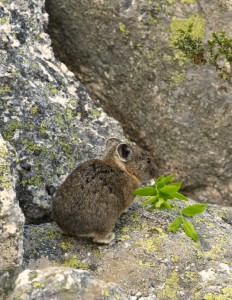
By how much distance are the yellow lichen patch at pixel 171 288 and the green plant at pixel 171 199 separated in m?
0.69

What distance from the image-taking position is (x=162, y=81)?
8.38 m

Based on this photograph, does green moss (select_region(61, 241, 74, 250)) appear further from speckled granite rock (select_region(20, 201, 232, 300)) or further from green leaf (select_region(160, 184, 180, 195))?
green leaf (select_region(160, 184, 180, 195))

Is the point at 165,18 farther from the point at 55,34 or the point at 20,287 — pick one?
the point at 20,287

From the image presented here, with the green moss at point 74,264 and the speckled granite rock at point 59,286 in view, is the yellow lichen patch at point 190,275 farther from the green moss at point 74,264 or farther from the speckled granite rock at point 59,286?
the speckled granite rock at point 59,286

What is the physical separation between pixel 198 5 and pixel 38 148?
2993mm

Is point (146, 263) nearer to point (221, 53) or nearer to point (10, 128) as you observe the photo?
point (10, 128)

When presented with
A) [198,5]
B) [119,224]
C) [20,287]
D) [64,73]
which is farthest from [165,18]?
[20,287]

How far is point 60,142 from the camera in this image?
7.72 m

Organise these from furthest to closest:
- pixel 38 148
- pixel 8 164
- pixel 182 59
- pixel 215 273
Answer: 1. pixel 182 59
2. pixel 38 148
3. pixel 215 273
4. pixel 8 164

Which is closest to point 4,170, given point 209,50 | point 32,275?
point 32,275

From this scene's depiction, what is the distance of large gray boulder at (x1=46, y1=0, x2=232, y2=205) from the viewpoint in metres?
8.31

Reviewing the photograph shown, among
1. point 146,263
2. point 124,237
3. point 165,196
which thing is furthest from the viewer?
point 165,196

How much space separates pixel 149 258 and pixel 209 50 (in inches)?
124

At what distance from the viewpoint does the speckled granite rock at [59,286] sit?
16.2 feet
